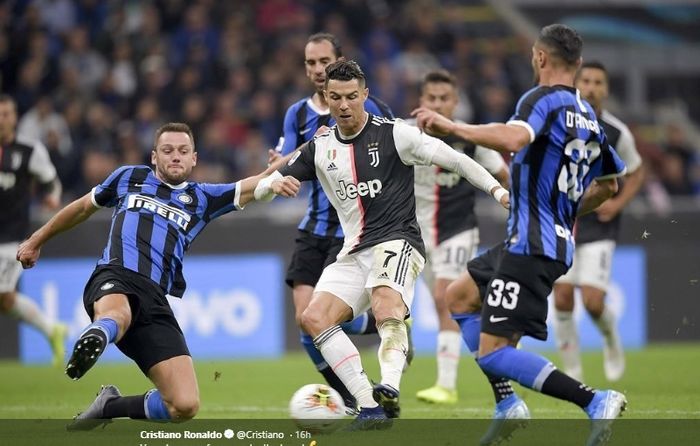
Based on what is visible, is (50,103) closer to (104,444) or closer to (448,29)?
(448,29)

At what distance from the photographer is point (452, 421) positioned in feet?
27.0

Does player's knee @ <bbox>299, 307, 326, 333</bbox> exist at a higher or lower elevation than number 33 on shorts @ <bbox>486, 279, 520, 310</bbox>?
lower

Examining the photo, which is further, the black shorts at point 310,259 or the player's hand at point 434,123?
the black shorts at point 310,259

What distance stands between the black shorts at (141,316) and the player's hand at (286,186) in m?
0.98

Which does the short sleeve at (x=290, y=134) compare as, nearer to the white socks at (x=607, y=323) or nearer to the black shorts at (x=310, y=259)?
the black shorts at (x=310, y=259)

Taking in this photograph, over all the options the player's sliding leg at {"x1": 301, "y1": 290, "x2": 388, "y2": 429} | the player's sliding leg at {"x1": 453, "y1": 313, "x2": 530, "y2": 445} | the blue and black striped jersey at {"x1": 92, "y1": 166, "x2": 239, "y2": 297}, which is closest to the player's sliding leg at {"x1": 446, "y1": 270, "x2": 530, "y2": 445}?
the player's sliding leg at {"x1": 453, "y1": 313, "x2": 530, "y2": 445}

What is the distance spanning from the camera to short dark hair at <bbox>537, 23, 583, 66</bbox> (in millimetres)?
6988

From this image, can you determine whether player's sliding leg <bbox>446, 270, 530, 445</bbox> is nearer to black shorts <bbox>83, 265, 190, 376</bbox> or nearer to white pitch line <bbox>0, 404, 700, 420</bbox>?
white pitch line <bbox>0, 404, 700, 420</bbox>

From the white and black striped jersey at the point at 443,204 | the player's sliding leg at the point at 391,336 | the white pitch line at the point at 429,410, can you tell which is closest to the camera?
the player's sliding leg at the point at 391,336

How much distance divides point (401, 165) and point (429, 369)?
5.38 m

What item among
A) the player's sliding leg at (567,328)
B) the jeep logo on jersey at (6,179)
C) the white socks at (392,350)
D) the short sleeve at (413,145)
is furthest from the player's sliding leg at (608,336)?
the jeep logo on jersey at (6,179)

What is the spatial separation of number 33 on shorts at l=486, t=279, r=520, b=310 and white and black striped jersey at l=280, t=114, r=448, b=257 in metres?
0.80

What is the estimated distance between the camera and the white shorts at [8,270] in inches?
460

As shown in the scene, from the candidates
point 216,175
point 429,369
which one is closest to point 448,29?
point 216,175
